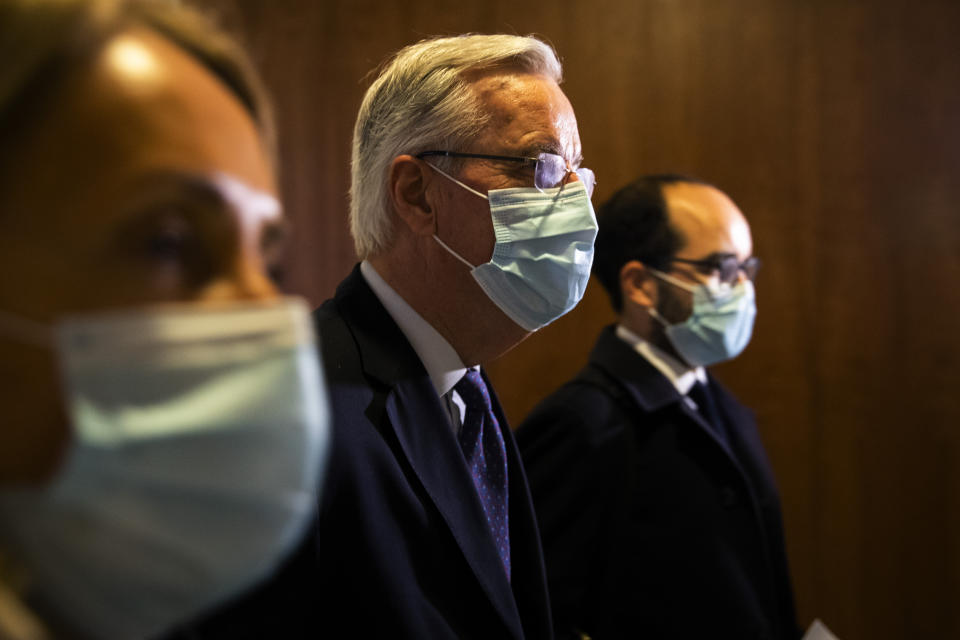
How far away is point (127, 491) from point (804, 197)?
3.43 metres

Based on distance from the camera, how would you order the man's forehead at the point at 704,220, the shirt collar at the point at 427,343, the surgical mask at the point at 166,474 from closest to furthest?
the surgical mask at the point at 166,474 < the shirt collar at the point at 427,343 < the man's forehead at the point at 704,220

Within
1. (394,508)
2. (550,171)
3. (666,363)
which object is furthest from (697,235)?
(394,508)

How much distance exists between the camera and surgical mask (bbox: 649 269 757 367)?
2.39m

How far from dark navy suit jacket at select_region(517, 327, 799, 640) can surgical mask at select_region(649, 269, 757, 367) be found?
19 cm

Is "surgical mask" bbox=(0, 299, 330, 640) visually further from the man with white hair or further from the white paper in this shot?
the white paper

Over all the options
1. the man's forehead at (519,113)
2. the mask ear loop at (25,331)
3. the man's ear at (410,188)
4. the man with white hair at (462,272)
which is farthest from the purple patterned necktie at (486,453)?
the mask ear loop at (25,331)

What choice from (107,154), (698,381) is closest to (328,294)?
(698,381)

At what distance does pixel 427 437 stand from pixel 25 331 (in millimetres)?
805

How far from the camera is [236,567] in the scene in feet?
2.10

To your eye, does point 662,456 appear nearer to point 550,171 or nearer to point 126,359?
point 550,171

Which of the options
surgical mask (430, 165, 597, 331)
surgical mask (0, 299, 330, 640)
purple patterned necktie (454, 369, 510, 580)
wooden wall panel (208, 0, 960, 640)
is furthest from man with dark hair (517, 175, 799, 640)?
surgical mask (0, 299, 330, 640)

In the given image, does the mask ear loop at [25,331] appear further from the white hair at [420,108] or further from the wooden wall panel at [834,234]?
the wooden wall panel at [834,234]

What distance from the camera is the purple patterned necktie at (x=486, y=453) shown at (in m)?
1.48

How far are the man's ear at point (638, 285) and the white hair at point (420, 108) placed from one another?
96 cm
